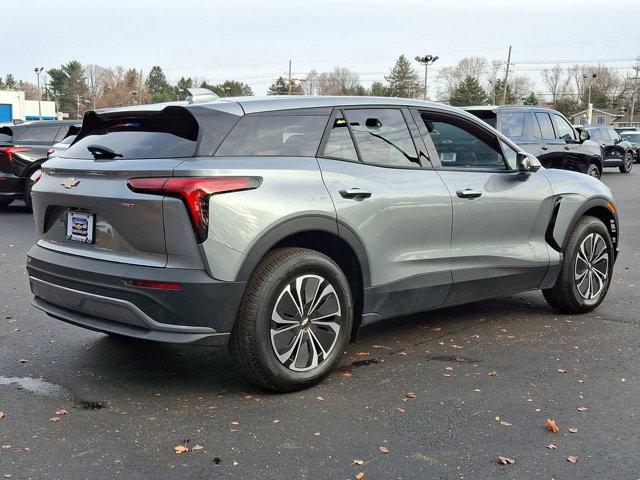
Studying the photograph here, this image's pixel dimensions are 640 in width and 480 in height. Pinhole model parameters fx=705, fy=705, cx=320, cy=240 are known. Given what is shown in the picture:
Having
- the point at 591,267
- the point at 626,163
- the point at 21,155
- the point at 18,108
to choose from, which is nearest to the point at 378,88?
the point at 18,108

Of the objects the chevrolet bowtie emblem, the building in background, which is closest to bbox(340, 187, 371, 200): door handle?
the chevrolet bowtie emblem

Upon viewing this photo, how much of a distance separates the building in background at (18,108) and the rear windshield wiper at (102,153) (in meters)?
84.7

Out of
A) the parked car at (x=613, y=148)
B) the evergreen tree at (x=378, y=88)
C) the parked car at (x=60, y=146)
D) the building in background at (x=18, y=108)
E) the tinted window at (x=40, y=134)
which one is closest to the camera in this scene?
the parked car at (x=60, y=146)

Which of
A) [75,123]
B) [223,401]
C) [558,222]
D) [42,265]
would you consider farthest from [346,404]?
[75,123]

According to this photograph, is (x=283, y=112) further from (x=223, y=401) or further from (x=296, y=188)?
(x=223, y=401)

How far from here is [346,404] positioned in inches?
154

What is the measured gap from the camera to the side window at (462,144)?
4.96 metres

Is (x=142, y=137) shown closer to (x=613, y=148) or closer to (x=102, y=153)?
(x=102, y=153)

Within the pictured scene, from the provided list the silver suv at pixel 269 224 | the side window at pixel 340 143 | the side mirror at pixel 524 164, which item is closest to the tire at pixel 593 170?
the side mirror at pixel 524 164

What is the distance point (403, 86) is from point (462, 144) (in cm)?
10860

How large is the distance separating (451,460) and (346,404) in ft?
2.68

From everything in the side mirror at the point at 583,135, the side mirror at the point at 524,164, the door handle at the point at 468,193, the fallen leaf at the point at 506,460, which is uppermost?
the side mirror at the point at 583,135

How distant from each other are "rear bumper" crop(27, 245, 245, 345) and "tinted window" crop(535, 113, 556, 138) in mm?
12896

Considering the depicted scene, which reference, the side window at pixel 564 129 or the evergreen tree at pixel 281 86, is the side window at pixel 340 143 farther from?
the evergreen tree at pixel 281 86
